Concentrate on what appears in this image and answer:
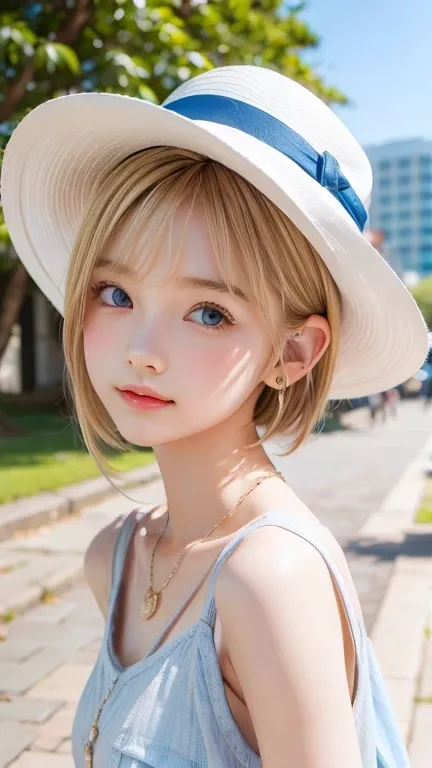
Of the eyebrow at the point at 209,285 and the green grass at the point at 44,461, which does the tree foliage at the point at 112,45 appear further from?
the eyebrow at the point at 209,285

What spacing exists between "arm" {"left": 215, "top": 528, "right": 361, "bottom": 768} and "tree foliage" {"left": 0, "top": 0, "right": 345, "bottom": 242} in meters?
5.65

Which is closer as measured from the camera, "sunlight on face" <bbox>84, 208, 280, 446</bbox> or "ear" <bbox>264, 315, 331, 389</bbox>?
"sunlight on face" <bbox>84, 208, 280, 446</bbox>

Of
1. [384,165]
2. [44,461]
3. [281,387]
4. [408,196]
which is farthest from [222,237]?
[408,196]

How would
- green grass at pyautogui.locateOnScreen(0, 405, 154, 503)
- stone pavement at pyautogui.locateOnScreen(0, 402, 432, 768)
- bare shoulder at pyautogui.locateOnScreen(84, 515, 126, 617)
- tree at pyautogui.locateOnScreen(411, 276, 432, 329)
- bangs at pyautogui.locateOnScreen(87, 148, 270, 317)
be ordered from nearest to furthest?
1. bangs at pyautogui.locateOnScreen(87, 148, 270, 317)
2. bare shoulder at pyautogui.locateOnScreen(84, 515, 126, 617)
3. stone pavement at pyautogui.locateOnScreen(0, 402, 432, 768)
4. green grass at pyautogui.locateOnScreen(0, 405, 154, 503)
5. tree at pyautogui.locateOnScreen(411, 276, 432, 329)

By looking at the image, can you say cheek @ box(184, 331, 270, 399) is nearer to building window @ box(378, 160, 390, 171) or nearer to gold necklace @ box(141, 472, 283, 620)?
gold necklace @ box(141, 472, 283, 620)

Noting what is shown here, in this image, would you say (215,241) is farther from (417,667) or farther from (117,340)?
(417,667)

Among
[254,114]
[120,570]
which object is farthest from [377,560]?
[254,114]

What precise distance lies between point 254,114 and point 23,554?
528 centimetres

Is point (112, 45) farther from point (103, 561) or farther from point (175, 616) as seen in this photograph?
point (175, 616)

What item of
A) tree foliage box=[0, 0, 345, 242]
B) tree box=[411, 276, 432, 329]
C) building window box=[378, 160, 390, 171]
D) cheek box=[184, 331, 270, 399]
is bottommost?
tree box=[411, 276, 432, 329]

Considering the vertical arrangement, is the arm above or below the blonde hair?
below

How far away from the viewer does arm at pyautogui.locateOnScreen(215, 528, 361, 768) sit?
103 centimetres

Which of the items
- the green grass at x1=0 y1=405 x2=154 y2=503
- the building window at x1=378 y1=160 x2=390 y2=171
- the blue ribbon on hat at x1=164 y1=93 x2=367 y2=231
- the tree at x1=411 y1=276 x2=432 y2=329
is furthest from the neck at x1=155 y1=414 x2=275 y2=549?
the building window at x1=378 y1=160 x2=390 y2=171

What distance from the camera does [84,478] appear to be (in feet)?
29.6
